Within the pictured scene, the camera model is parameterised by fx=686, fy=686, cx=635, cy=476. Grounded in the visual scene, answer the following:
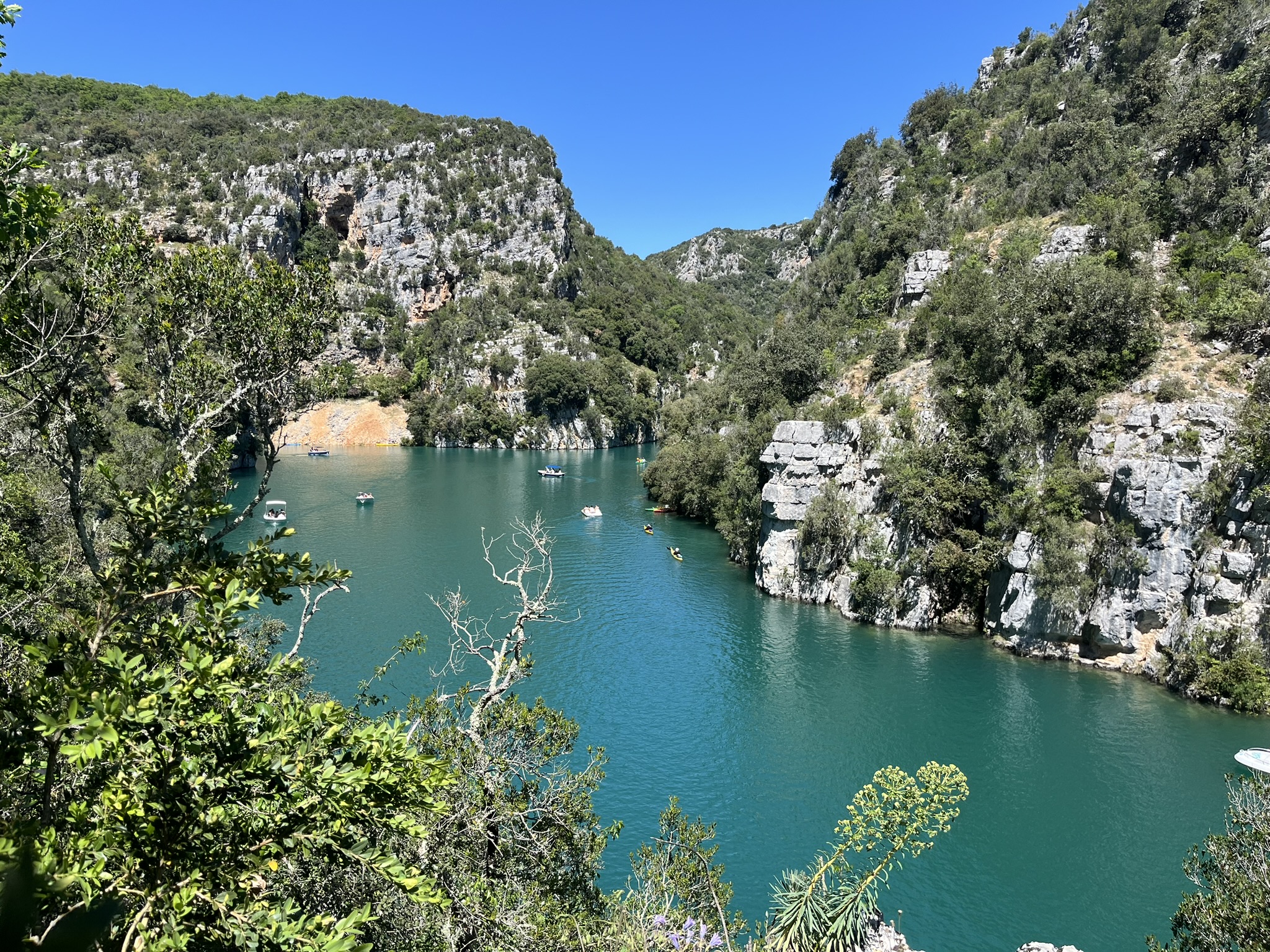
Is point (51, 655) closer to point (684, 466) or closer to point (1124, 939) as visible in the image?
point (1124, 939)

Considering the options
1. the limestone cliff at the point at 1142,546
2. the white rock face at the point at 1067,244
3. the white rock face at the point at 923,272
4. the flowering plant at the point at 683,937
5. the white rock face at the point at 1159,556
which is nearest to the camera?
the flowering plant at the point at 683,937

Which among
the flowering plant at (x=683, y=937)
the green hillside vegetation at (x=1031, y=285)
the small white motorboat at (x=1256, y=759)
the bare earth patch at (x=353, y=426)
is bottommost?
the small white motorboat at (x=1256, y=759)

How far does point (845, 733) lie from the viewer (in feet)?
81.7

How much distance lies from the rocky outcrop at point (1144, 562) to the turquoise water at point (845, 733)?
4.89 feet

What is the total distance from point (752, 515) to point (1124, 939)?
30002mm

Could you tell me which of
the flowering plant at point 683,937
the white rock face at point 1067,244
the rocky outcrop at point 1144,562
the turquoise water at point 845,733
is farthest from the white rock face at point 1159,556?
the flowering plant at point 683,937

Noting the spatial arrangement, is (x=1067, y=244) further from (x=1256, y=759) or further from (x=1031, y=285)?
(x=1256, y=759)

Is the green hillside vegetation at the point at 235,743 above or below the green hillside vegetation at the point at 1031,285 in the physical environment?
below

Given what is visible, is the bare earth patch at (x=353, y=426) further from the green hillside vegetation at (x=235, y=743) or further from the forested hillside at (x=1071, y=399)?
the green hillside vegetation at (x=235, y=743)

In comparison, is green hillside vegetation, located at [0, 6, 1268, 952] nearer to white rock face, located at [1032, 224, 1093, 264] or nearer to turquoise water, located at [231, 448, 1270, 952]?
turquoise water, located at [231, 448, 1270, 952]

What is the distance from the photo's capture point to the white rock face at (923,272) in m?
46.6

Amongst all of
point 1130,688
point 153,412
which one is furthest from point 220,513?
point 1130,688

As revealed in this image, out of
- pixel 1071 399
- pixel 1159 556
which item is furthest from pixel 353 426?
pixel 1159 556

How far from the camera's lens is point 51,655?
13.7 ft
